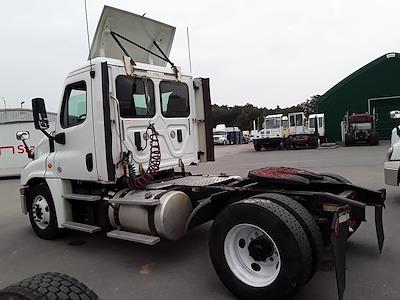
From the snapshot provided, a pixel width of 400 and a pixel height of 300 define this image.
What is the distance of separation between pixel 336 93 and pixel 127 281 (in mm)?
38530

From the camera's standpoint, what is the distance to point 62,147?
594 cm

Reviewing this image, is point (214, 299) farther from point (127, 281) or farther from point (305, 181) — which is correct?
point (305, 181)

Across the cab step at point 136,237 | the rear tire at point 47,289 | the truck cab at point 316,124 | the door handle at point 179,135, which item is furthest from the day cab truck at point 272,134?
the rear tire at point 47,289

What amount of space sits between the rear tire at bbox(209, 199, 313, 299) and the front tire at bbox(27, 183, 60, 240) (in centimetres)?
326

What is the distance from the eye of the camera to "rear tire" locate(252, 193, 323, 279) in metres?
3.55

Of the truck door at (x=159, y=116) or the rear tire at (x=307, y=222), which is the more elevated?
the truck door at (x=159, y=116)

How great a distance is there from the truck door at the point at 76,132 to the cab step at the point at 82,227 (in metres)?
0.68

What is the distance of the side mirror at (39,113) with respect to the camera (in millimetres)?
5594

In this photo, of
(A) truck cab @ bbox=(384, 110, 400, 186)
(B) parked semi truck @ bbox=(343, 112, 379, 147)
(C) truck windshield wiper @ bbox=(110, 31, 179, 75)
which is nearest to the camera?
(C) truck windshield wiper @ bbox=(110, 31, 179, 75)

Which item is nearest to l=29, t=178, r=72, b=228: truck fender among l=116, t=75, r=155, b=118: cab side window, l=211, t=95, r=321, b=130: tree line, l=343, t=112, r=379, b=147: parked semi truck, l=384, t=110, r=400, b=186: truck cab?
l=116, t=75, r=155, b=118: cab side window

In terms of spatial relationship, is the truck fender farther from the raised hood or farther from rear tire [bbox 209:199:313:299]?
rear tire [bbox 209:199:313:299]

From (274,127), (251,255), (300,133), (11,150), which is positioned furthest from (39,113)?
(300,133)

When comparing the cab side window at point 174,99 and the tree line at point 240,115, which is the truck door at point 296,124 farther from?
the tree line at point 240,115

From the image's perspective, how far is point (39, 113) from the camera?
5.63m
